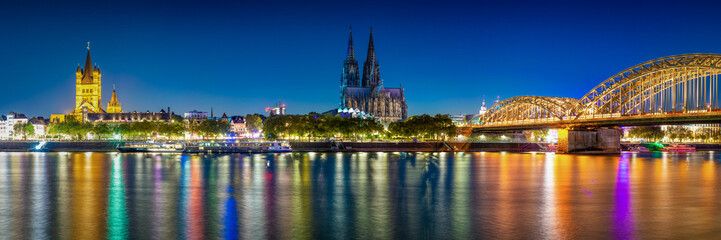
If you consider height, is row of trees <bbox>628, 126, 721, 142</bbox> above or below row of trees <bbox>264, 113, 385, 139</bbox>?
below

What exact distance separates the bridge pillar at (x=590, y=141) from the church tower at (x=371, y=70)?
4321 inches

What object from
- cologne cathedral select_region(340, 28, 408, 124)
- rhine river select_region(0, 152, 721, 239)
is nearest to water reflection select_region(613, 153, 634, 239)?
rhine river select_region(0, 152, 721, 239)

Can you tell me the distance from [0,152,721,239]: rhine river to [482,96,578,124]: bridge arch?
4271 cm

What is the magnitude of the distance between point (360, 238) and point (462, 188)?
18.2m

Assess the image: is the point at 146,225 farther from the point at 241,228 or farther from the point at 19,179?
the point at 19,179

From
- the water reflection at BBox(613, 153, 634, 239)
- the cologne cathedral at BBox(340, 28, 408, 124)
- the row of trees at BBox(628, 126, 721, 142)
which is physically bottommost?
the water reflection at BBox(613, 153, 634, 239)

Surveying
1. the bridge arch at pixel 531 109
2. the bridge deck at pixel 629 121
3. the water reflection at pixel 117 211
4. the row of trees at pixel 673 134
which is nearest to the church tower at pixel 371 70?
the bridge arch at pixel 531 109

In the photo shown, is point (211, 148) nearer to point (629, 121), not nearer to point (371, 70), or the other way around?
point (629, 121)

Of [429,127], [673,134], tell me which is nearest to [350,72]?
[429,127]

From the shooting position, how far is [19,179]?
44438 millimetres

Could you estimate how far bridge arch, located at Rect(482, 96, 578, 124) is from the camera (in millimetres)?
92738

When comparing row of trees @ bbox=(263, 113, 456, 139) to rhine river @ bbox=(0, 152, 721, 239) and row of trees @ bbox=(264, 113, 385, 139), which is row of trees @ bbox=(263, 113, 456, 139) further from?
rhine river @ bbox=(0, 152, 721, 239)

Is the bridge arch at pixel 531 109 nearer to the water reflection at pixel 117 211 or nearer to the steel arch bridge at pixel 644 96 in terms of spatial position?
the steel arch bridge at pixel 644 96

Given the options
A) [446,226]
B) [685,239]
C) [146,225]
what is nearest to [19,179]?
[146,225]
